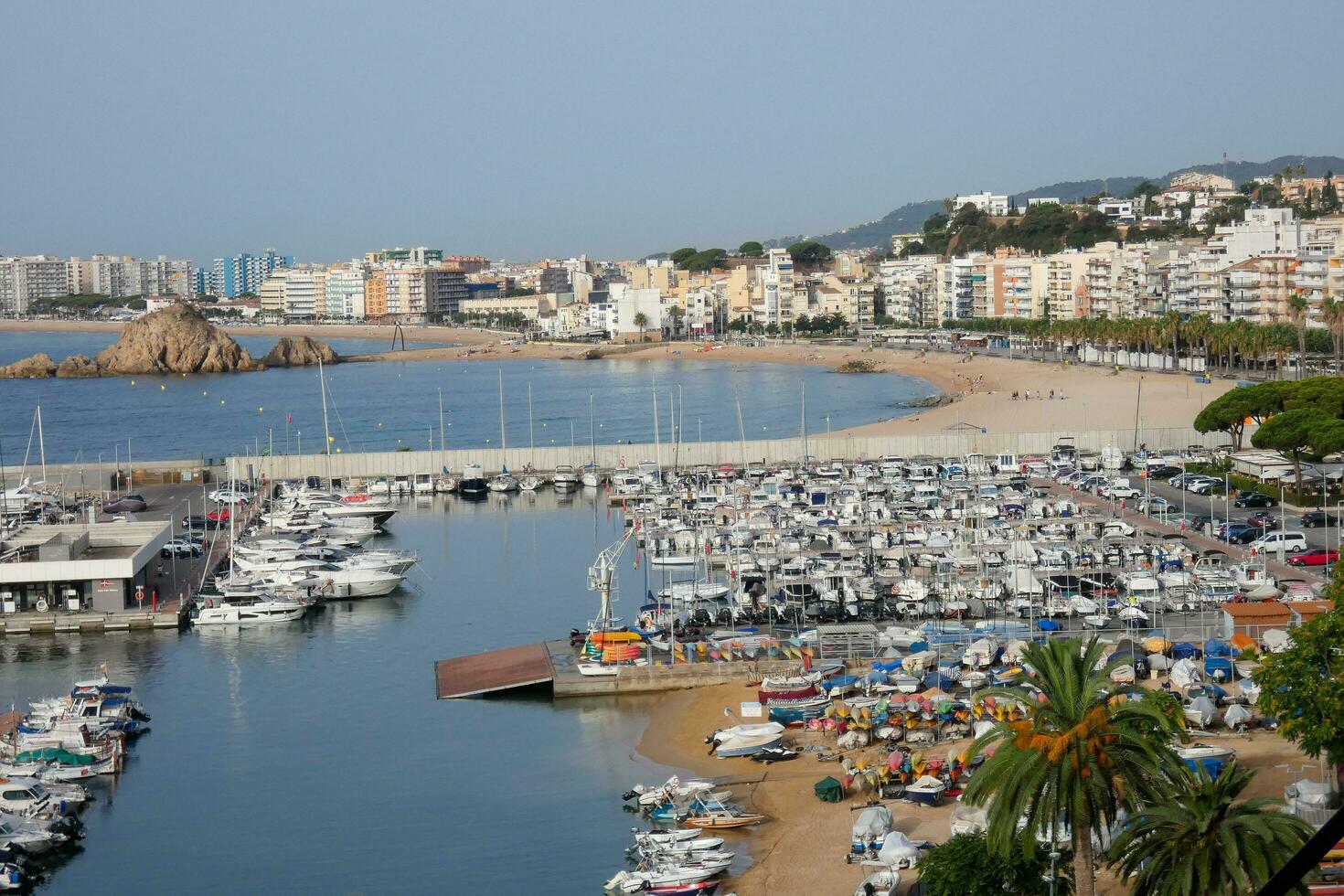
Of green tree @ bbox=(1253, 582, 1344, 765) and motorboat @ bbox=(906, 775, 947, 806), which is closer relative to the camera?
green tree @ bbox=(1253, 582, 1344, 765)

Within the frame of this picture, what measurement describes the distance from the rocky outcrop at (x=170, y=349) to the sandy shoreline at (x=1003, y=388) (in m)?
14.7

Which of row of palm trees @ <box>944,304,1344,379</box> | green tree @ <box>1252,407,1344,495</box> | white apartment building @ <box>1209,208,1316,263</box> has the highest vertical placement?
white apartment building @ <box>1209,208,1316,263</box>

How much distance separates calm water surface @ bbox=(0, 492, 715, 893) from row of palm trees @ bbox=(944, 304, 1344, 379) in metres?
28.3

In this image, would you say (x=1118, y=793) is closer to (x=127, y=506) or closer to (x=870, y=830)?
(x=870, y=830)

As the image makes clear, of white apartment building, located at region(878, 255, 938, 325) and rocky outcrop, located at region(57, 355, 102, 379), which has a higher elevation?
white apartment building, located at region(878, 255, 938, 325)

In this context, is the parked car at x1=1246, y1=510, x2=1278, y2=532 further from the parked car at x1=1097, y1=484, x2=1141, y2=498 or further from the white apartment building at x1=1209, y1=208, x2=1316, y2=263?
the white apartment building at x1=1209, y1=208, x2=1316, y2=263

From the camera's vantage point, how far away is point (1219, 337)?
49.7 metres

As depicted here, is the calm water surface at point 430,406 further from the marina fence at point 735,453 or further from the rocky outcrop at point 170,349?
the rocky outcrop at point 170,349

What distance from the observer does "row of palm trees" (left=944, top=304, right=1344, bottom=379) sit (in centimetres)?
4666

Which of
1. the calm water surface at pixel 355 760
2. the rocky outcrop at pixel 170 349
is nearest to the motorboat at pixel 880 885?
the calm water surface at pixel 355 760

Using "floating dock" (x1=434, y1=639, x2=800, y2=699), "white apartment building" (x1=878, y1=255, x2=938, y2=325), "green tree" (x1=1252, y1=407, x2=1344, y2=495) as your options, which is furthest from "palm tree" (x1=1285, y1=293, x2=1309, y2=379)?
"white apartment building" (x1=878, y1=255, x2=938, y2=325)

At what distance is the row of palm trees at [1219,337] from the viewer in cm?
4666

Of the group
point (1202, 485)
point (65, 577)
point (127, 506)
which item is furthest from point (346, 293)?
point (65, 577)

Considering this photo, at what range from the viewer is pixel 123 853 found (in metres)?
14.1
